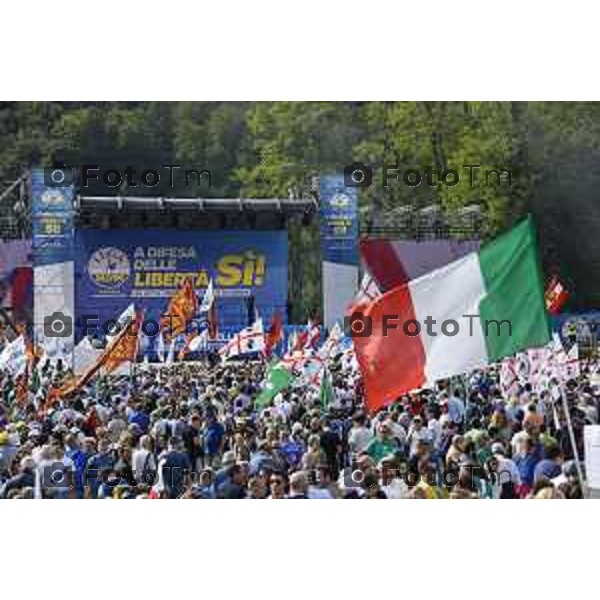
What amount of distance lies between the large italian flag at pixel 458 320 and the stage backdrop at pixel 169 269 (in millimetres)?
1652

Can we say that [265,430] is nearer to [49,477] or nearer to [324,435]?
[324,435]

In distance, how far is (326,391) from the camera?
1277 cm

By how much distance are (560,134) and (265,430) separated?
11.6 feet

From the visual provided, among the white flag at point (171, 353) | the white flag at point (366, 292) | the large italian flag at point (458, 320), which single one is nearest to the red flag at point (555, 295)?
the large italian flag at point (458, 320)

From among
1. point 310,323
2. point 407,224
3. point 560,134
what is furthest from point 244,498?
point 560,134

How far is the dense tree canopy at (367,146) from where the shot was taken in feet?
40.4

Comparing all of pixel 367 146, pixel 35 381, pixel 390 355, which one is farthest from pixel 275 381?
pixel 367 146

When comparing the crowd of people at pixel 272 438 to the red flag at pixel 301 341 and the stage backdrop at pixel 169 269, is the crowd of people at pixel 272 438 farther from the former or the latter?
the stage backdrop at pixel 169 269

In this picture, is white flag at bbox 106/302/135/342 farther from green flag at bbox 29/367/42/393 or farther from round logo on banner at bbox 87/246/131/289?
green flag at bbox 29/367/42/393

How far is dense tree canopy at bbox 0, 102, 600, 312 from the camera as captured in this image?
12312 mm

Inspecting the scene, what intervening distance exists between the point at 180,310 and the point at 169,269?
0.37m

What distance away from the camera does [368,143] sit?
12.7 meters

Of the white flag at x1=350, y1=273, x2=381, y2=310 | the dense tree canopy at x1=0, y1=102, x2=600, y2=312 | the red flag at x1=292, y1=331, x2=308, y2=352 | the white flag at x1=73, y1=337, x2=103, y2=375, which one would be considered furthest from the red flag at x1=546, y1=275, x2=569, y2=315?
the white flag at x1=73, y1=337, x2=103, y2=375

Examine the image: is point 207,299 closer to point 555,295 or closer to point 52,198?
point 52,198
